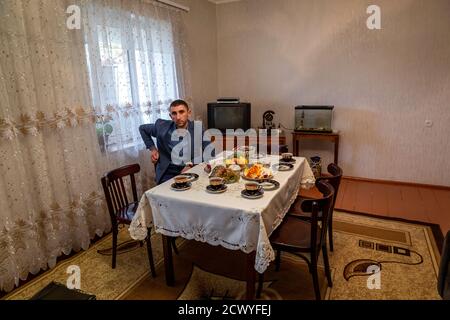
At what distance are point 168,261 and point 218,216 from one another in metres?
0.61

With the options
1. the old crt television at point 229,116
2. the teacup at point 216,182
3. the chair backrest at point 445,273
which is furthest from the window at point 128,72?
the chair backrest at point 445,273

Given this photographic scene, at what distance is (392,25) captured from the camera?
11.5ft

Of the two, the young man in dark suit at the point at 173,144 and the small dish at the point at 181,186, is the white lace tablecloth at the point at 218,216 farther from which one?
the young man in dark suit at the point at 173,144

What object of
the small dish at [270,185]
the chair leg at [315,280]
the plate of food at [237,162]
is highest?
the plate of food at [237,162]

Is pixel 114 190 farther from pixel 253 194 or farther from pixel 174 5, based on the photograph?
pixel 174 5

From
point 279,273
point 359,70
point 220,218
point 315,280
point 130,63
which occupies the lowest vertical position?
point 279,273

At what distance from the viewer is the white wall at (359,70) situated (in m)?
3.45

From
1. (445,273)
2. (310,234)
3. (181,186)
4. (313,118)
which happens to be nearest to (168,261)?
(181,186)

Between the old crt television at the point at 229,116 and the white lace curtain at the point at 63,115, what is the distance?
1082 millimetres

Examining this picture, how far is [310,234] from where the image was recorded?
1.87 metres

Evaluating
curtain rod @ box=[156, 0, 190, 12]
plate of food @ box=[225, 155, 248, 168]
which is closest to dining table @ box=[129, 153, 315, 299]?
plate of food @ box=[225, 155, 248, 168]

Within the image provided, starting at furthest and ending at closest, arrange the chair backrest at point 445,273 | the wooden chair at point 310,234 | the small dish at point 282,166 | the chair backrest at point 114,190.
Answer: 1. the small dish at point 282,166
2. the chair backrest at point 114,190
3. the wooden chair at point 310,234
4. the chair backrest at point 445,273

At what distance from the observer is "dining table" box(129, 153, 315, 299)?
158 centimetres
